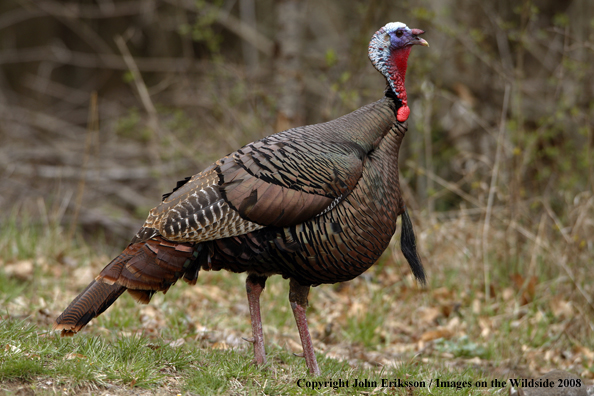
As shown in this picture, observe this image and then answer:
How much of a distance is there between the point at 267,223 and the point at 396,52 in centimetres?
152

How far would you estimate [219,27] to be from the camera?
40.4 ft

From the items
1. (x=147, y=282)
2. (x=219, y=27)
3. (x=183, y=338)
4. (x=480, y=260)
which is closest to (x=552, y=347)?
(x=480, y=260)

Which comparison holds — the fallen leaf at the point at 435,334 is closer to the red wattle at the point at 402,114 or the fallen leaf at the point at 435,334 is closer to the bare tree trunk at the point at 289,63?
the red wattle at the point at 402,114

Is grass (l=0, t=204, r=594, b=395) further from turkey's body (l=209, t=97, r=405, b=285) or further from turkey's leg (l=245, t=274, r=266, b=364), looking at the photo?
turkey's body (l=209, t=97, r=405, b=285)

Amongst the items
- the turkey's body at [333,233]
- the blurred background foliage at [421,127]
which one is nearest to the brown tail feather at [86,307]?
the turkey's body at [333,233]

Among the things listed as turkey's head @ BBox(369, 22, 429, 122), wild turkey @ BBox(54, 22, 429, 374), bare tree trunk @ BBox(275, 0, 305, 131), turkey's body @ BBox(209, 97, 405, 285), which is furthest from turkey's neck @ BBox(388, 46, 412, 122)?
bare tree trunk @ BBox(275, 0, 305, 131)

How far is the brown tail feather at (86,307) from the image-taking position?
320cm

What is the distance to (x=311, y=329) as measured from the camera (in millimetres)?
5254

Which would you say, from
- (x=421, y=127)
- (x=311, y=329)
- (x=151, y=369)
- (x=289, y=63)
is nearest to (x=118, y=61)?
(x=289, y=63)

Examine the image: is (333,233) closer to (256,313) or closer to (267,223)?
(267,223)

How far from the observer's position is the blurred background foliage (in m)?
5.88

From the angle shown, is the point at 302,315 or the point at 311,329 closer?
the point at 302,315

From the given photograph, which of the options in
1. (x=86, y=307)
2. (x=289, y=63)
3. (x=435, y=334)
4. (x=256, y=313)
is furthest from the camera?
(x=289, y=63)

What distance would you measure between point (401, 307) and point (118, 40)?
407 centimetres
